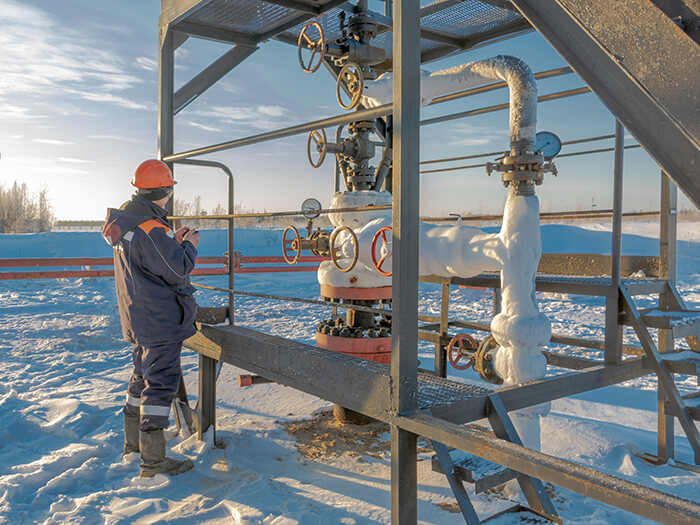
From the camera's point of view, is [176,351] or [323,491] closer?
[323,491]

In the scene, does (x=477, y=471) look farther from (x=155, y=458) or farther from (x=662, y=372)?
(x=155, y=458)

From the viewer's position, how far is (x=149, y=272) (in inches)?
125

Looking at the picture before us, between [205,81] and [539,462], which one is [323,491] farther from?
[205,81]

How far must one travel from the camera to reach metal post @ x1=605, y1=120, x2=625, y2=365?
2.86 metres

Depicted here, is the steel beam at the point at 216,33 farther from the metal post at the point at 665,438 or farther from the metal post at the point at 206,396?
the metal post at the point at 665,438

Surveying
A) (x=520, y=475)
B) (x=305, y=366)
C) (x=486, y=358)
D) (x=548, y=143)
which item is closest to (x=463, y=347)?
(x=486, y=358)

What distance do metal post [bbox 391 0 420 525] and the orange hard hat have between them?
2049 millimetres

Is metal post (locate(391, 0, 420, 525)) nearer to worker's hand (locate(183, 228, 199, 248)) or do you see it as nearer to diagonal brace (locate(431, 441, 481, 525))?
diagonal brace (locate(431, 441, 481, 525))

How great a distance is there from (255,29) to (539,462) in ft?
13.8

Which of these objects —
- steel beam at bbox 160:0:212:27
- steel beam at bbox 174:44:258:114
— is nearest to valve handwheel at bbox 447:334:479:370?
steel beam at bbox 160:0:212:27

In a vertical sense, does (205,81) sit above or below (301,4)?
below

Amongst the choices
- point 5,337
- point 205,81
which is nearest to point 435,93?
point 205,81

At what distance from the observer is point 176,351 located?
3320mm

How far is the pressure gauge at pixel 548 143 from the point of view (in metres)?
3.31
